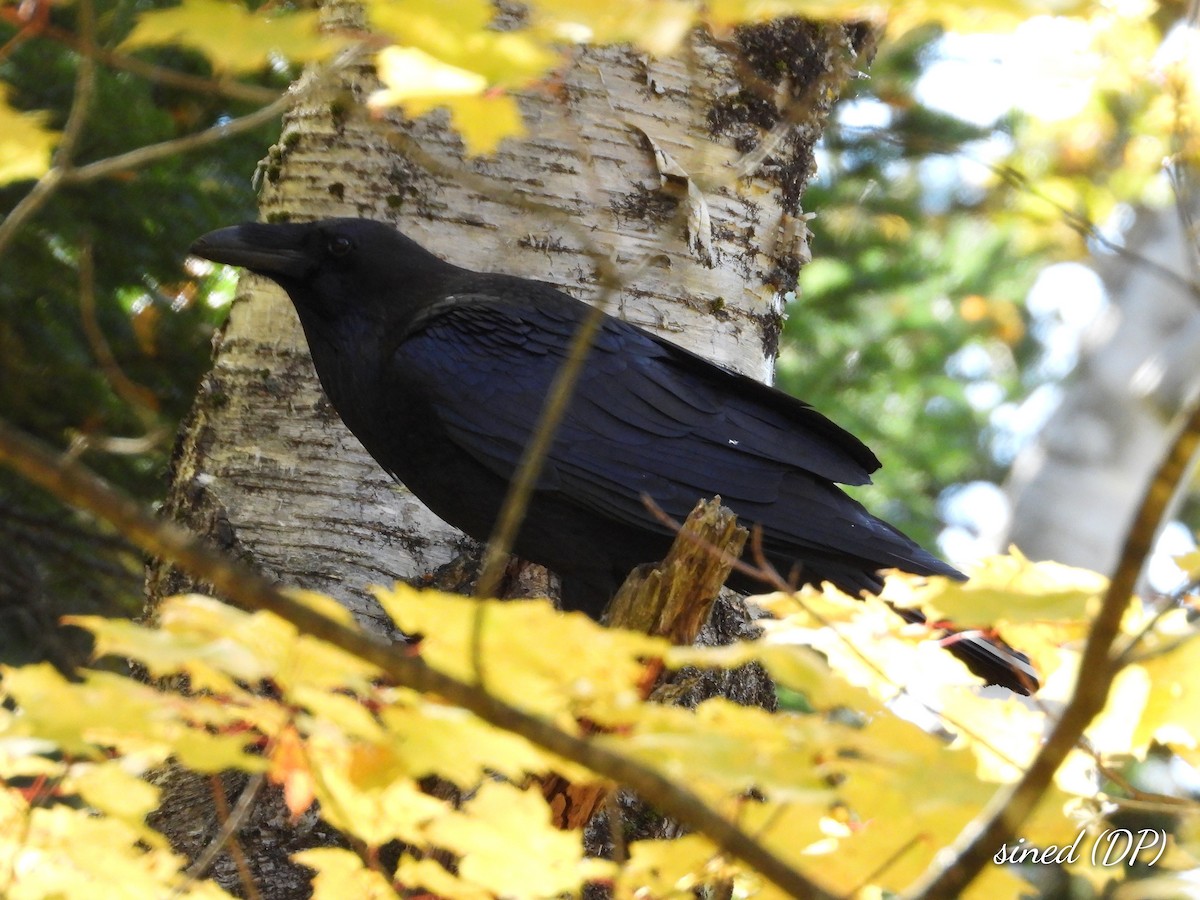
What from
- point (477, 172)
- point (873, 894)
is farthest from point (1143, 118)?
point (873, 894)

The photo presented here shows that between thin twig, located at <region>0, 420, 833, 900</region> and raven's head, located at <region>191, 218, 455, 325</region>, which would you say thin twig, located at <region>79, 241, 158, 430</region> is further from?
thin twig, located at <region>0, 420, 833, 900</region>

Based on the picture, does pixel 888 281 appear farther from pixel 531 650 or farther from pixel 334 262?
pixel 531 650

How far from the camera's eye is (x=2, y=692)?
1.84m

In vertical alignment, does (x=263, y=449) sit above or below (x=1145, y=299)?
below

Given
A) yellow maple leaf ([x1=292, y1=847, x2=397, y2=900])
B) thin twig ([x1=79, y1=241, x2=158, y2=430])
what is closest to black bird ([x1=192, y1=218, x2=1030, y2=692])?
thin twig ([x1=79, y1=241, x2=158, y2=430])

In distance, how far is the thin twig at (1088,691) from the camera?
1185mm

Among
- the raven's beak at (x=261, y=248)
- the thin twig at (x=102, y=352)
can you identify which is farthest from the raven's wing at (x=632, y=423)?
the thin twig at (x=102, y=352)

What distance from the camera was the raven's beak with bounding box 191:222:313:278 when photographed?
3697mm

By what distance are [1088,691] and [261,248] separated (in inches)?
117

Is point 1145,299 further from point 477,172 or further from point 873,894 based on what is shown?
point 873,894

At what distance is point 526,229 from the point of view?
4.00 metres

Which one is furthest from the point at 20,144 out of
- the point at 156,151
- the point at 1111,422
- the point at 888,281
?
the point at 1111,422

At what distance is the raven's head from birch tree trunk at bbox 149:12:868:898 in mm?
199

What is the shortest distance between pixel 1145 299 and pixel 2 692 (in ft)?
37.0
